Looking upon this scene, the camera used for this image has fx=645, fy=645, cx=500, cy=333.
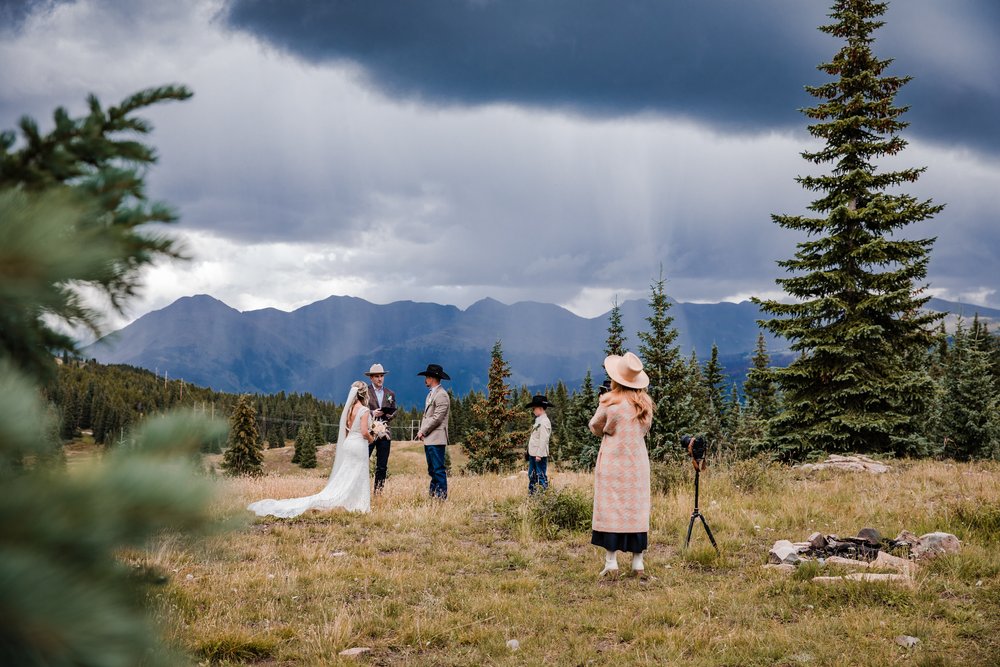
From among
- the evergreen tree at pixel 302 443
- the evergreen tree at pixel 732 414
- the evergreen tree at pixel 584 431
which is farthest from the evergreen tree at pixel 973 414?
the evergreen tree at pixel 302 443

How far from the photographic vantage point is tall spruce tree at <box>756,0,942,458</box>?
66.7ft

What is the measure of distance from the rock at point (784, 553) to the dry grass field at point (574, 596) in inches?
9.5

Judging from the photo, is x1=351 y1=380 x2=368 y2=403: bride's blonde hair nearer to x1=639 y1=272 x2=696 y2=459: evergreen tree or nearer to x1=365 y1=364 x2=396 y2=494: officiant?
x1=365 y1=364 x2=396 y2=494: officiant

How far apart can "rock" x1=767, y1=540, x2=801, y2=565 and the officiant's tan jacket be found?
22.5ft

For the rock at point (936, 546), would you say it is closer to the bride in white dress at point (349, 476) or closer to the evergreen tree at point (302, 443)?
the bride in white dress at point (349, 476)

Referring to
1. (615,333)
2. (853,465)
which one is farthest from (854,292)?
(615,333)

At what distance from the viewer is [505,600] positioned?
7.11 m

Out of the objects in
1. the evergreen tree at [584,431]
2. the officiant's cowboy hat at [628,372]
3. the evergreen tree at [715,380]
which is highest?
the evergreen tree at [715,380]

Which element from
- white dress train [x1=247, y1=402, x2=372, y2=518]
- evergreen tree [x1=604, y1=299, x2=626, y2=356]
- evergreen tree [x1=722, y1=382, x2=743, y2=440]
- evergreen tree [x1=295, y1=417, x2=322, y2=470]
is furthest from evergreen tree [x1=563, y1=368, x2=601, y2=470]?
evergreen tree [x1=295, y1=417, x2=322, y2=470]

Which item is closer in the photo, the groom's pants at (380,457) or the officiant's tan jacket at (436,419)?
the officiant's tan jacket at (436,419)

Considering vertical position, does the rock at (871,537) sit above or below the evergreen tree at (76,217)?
below

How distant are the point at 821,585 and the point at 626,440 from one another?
2728 mm

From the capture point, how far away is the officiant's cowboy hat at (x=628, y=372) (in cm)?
858

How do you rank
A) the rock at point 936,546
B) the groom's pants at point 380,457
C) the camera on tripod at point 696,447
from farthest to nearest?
the groom's pants at point 380,457, the camera on tripod at point 696,447, the rock at point 936,546
